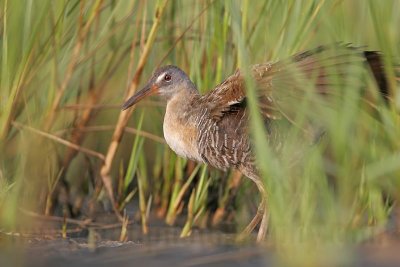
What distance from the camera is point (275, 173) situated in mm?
3723

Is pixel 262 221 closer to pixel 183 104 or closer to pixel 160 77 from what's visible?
pixel 183 104

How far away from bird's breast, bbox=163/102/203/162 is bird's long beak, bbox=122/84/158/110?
9.1 inches

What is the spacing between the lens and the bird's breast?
18.3 feet

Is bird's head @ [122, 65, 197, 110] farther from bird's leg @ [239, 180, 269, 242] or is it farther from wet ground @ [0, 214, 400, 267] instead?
wet ground @ [0, 214, 400, 267]

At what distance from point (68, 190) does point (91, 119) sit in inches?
19.1

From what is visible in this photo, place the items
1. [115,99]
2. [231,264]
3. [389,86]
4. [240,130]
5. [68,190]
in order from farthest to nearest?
[115,99], [68,190], [240,130], [389,86], [231,264]

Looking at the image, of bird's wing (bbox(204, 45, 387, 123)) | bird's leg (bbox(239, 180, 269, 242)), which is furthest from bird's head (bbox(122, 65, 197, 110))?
bird's leg (bbox(239, 180, 269, 242))

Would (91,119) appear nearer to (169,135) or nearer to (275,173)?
(169,135)

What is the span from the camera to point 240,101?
5.20 m

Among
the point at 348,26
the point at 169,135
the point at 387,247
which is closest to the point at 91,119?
the point at 169,135

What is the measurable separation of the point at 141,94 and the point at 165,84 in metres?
0.16

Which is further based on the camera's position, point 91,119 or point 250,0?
point 91,119

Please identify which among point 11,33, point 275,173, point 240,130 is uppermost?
point 11,33

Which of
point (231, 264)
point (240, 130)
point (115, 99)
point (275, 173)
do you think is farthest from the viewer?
point (115, 99)
